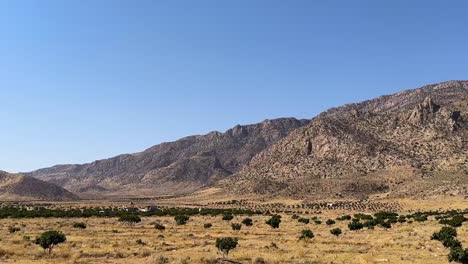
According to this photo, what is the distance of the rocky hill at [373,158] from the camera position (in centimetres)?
11512

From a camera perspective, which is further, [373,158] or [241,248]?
[373,158]

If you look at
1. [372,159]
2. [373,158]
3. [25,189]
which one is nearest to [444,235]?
[372,159]

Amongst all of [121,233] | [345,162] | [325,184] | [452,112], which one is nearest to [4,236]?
[121,233]

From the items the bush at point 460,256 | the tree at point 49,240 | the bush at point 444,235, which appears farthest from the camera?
the bush at point 444,235

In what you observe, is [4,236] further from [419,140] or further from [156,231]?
[419,140]

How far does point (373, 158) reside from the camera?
13188 cm

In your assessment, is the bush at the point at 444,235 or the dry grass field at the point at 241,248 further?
the bush at the point at 444,235

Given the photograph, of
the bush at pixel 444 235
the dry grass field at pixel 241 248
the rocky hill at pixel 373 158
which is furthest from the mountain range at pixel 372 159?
the dry grass field at pixel 241 248

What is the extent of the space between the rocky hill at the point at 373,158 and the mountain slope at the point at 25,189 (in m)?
67.7

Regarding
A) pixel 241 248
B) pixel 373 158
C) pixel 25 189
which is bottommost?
pixel 241 248

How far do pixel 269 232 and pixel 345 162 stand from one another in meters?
93.0

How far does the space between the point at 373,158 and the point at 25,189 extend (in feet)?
400

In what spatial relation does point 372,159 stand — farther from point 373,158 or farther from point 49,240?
point 49,240

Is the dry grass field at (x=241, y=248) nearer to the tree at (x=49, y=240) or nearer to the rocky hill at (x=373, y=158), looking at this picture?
the tree at (x=49, y=240)
